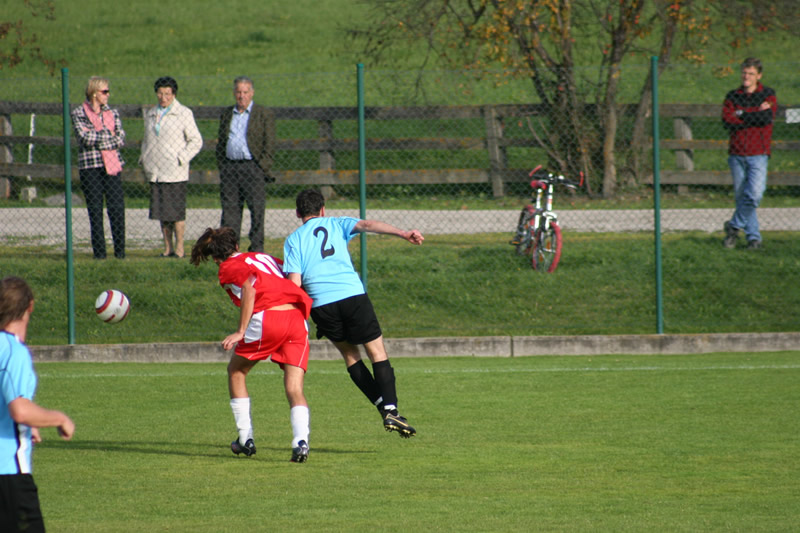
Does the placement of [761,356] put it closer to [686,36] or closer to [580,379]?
[580,379]

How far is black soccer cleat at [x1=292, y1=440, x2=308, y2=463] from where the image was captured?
7.02 metres

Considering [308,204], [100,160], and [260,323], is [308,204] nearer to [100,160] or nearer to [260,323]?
[260,323]

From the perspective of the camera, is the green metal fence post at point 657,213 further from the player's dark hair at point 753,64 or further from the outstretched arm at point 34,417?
the outstretched arm at point 34,417

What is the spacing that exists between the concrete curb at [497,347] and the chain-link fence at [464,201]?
482 millimetres

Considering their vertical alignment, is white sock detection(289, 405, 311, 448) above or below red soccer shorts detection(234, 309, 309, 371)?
below

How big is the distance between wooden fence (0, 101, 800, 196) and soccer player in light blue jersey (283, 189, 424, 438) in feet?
21.1

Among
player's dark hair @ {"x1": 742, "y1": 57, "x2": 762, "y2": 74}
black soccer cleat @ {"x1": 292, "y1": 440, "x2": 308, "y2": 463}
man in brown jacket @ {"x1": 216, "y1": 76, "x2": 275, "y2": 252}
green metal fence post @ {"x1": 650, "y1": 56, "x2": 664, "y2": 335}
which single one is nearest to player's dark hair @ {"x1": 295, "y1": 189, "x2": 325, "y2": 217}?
black soccer cleat @ {"x1": 292, "y1": 440, "x2": 308, "y2": 463}

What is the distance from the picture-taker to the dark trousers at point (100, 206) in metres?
13.1

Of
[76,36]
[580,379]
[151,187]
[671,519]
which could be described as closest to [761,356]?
[580,379]

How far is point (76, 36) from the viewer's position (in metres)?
40.2

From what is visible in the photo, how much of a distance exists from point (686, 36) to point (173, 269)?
27.9 feet

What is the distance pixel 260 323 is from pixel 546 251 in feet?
21.3

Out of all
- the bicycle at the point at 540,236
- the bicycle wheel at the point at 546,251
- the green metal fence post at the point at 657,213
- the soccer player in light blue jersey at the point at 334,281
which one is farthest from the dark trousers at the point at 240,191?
the soccer player in light blue jersey at the point at 334,281

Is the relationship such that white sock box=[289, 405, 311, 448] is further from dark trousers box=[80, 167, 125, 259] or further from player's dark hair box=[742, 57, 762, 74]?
player's dark hair box=[742, 57, 762, 74]
